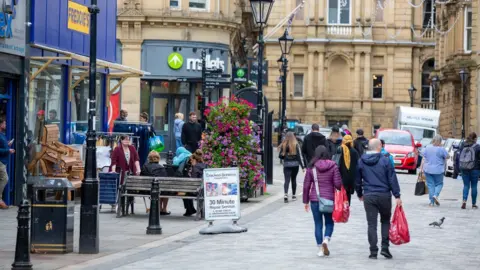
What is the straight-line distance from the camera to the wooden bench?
72.3 feet

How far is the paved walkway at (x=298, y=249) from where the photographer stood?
50.0 feet

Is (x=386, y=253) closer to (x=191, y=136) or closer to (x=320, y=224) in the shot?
(x=320, y=224)

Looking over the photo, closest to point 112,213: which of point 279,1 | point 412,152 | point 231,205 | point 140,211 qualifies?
point 140,211

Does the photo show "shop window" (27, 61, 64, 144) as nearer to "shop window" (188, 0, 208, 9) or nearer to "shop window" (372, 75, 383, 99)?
"shop window" (188, 0, 208, 9)

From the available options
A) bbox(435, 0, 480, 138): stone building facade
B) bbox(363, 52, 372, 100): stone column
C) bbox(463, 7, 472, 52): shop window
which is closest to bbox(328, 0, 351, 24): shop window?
bbox(363, 52, 372, 100): stone column

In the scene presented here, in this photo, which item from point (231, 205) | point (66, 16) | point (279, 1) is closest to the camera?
point (231, 205)

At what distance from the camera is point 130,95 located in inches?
1820

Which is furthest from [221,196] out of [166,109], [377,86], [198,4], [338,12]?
[377,86]

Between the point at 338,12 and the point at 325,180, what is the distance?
7430cm

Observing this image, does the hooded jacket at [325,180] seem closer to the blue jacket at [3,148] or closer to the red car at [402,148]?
the blue jacket at [3,148]

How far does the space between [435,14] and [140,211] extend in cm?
7015

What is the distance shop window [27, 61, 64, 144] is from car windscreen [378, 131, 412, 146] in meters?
24.3

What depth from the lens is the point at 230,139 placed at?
26.1 metres

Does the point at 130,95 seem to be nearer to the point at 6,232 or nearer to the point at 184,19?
the point at 184,19
